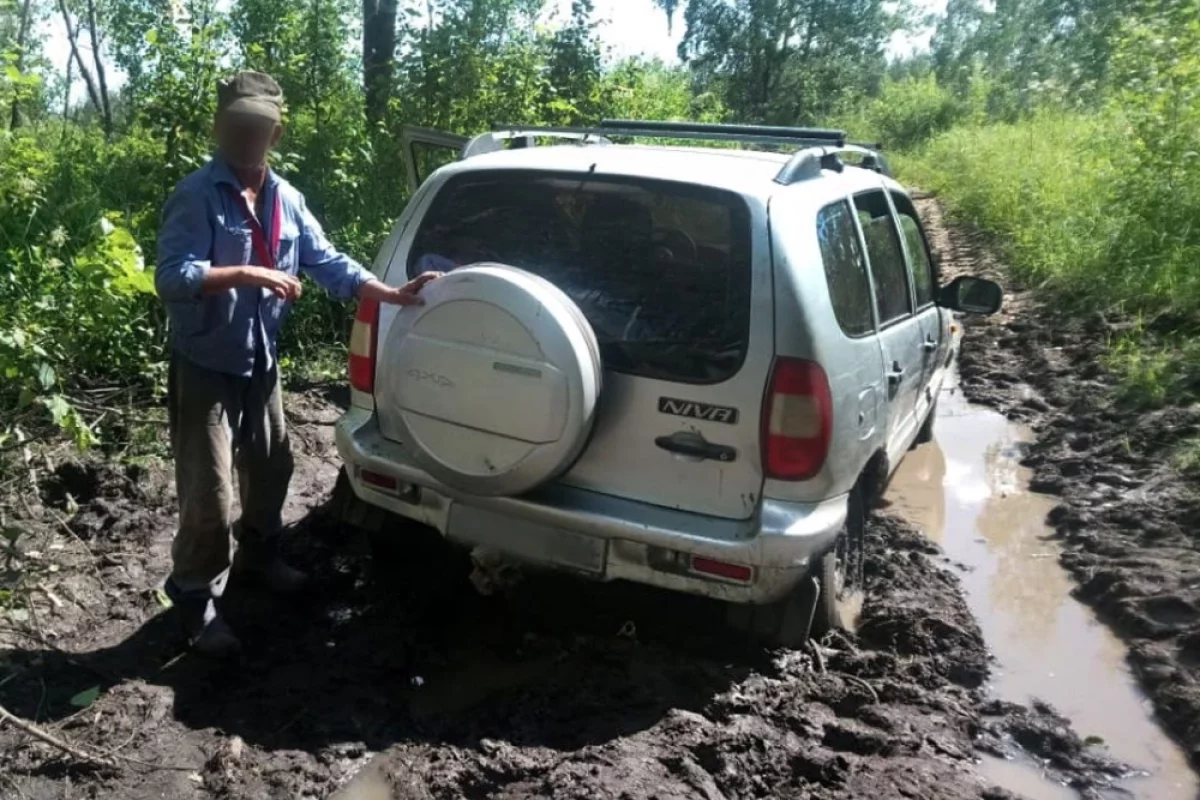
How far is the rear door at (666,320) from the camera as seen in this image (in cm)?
293

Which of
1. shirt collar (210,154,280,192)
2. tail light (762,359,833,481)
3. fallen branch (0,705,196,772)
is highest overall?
shirt collar (210,154,280,192)

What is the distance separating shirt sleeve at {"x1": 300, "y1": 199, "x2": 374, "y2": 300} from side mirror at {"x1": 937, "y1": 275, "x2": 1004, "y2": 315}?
2791mm

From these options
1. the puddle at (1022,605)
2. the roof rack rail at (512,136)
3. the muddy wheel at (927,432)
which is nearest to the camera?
the puddle at (1022,605)

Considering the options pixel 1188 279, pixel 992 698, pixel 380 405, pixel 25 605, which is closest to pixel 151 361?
pixel 25 605

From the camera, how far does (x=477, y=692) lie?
3182 mm

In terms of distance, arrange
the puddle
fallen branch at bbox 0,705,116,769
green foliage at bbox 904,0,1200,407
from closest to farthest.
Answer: fallen branch at bbox 0,705,116,769 → the puddle → green foliage at bbox 904,0,1200,407

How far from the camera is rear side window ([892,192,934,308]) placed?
4.47m

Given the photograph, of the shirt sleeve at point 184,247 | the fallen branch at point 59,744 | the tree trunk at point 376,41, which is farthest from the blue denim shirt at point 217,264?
the tree trunk at point 376,41

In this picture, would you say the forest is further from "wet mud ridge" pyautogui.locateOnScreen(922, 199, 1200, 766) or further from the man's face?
the man's face

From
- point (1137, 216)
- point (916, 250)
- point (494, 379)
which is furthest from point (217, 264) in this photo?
point (1137, 216)

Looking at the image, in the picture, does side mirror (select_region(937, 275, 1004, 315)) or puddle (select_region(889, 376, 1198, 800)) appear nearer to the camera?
puddle (select_region(889, 376, 1198, 800))

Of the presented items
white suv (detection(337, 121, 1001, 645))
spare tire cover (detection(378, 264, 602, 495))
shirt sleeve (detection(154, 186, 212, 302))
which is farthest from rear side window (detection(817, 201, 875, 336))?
shirt sleeve (detection(154, 186, 212, 302))

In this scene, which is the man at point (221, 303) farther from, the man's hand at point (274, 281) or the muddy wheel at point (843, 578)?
the muddy wheel at point (843, 578)

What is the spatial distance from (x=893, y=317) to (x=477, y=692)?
6.92ft
